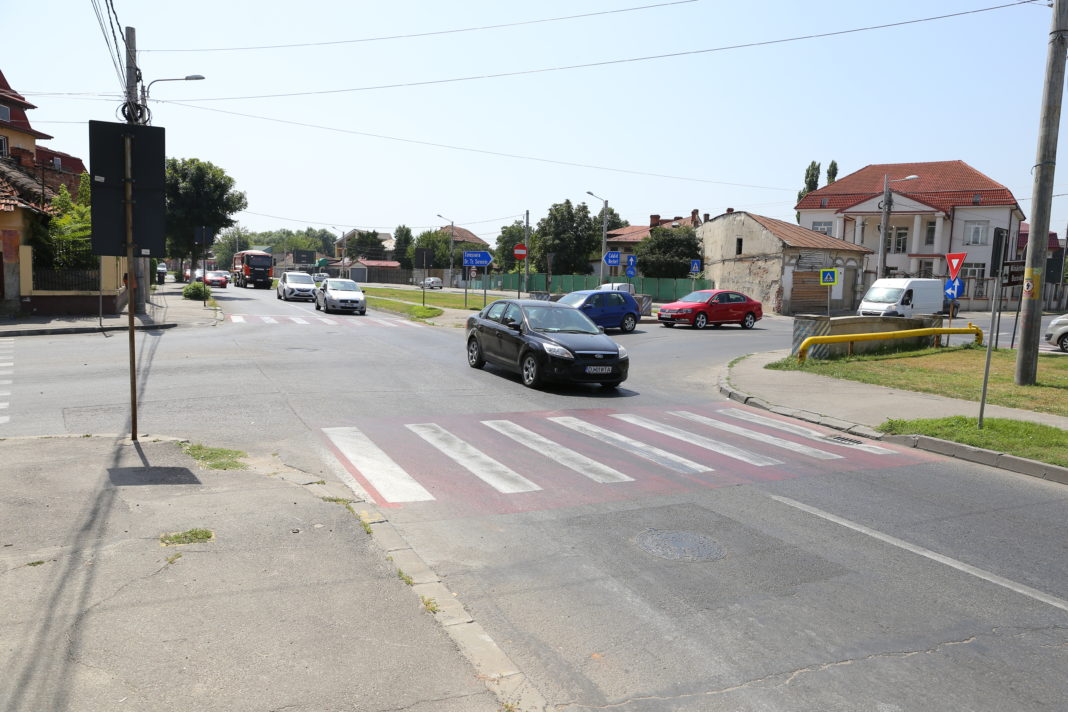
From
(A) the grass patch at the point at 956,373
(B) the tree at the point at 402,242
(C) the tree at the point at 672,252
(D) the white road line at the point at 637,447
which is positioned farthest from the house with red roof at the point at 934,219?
(B) the tree at the point at 402,242

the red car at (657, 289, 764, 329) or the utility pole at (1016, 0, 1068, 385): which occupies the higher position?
the utility pole at (1016, 0, 1068, 385)

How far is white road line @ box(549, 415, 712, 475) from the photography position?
7.97 metres

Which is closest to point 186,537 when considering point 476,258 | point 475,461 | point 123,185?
point 475,461

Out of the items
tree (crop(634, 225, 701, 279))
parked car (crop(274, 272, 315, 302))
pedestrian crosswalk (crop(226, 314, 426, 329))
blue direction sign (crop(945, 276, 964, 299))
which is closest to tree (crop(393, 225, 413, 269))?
tree (crop(634, 225, 701, 279))

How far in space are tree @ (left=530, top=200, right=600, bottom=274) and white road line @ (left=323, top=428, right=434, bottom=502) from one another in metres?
61.5

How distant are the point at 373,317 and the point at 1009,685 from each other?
94.1 ft

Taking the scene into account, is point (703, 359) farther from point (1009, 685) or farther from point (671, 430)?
point (1009, 685)

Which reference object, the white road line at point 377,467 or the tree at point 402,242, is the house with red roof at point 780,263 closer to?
the white road line at point 377,467

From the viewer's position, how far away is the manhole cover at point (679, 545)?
533cm

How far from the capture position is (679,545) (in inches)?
218

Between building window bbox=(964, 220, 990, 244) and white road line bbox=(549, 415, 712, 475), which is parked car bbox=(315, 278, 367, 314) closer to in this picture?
white road line bbox=(549, 415, 712, 475)

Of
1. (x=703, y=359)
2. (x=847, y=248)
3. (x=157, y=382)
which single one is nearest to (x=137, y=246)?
(x=157, y=382)

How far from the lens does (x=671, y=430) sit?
10055 mm

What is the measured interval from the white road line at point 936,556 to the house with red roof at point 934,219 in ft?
177
